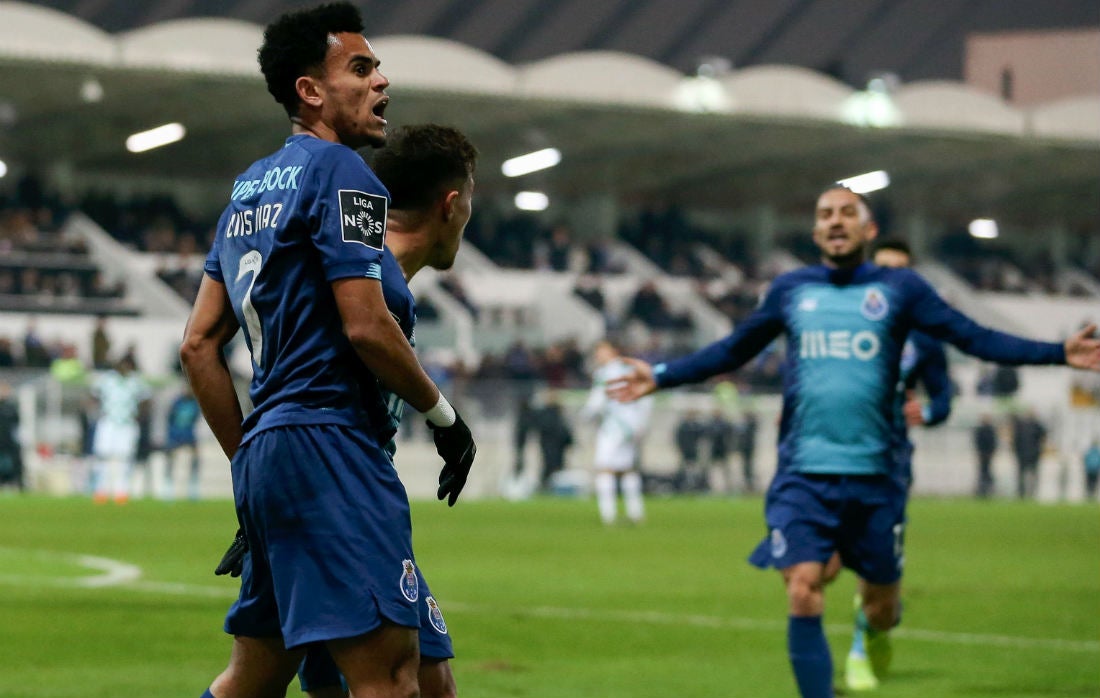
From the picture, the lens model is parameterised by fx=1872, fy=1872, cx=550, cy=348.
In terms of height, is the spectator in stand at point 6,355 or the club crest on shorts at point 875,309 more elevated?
the spectator in stand at point 6,355

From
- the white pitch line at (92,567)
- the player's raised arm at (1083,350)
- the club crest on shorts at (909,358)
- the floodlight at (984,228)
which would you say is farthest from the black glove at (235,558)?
the floodlight at (984,228)

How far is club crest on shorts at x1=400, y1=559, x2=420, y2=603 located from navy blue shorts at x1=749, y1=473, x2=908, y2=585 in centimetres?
329

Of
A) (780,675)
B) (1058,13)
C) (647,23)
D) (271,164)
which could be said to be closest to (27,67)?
(647,23)

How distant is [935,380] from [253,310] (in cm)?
605

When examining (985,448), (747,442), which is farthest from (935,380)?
(985,448)

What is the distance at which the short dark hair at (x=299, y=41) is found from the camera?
13.4 feet

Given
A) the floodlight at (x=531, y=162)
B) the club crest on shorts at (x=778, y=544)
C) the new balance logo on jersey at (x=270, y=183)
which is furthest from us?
the floodlight at (x=531, y=162)

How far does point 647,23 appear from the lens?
57.0m

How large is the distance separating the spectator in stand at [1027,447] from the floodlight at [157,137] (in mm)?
20095

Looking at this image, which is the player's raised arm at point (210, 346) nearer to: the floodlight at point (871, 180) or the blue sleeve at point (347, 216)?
the blue sleeve at point (347, 216)

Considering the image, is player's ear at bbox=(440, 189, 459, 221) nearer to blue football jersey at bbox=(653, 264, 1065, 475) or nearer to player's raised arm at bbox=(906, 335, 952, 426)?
blue football jersey at bbox=(653, 264, 1065, 475)

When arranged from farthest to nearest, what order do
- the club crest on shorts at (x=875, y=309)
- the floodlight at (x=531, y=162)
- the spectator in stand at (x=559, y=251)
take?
the floodlight at (x=531, y=162) → the spectator in stand at (x=559, y=251) → the club crest on shorts at (x=875, y=309)

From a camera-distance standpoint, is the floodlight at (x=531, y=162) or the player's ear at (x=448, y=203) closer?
the player's ear at (x=448, y=203)

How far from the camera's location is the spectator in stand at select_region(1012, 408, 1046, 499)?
36.2m
